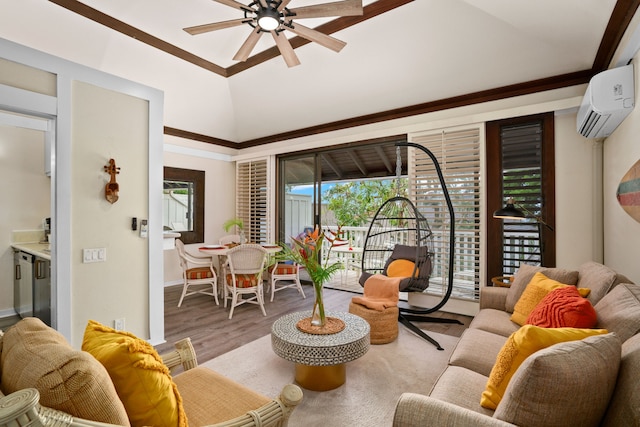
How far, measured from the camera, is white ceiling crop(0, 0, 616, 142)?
3.01 m

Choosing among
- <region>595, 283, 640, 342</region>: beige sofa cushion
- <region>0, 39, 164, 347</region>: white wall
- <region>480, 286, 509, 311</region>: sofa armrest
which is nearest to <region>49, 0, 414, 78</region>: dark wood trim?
<region>0, 39, 164, 347</region>: white wall

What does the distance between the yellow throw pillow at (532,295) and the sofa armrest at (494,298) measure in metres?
0.31

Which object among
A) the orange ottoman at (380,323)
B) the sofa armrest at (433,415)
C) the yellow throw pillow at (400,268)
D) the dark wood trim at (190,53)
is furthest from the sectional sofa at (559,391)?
the dark wood trim at (190,53)

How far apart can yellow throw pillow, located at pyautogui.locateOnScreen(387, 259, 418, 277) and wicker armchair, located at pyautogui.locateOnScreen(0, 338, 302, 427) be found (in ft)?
9.08

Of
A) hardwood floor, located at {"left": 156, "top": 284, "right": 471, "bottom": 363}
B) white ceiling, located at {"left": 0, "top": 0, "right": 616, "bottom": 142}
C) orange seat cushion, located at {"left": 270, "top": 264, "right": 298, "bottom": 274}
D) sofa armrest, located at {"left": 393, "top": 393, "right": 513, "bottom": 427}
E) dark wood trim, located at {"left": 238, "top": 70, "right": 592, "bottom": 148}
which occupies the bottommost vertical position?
hardwood floor, located at {"left": 156, "top": 284, "right": 471, "bottom": 363}

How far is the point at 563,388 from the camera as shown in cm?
98

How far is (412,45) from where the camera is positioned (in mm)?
3586

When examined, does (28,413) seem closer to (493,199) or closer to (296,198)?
(493,199)

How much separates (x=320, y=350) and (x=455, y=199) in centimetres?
280

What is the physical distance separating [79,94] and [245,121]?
333cm

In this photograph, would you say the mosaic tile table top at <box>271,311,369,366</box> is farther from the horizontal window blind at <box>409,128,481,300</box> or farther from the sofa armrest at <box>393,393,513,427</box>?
the horizontal window blind at <box>409,128,481,300</box>

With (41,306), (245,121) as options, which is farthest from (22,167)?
(245,121)

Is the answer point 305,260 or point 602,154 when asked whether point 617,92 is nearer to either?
point 602,154

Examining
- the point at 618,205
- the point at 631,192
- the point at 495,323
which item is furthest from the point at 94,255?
the point at 618,205
